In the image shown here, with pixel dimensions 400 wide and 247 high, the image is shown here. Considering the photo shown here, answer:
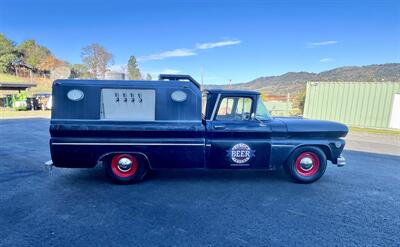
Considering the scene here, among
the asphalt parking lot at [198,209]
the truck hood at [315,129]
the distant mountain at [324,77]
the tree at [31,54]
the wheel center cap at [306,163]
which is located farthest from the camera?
the tree at [31,54]

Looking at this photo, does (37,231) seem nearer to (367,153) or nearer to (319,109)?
(367,153)

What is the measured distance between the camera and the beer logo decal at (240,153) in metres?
4.92

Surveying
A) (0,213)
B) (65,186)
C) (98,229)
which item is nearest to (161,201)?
(98,229)

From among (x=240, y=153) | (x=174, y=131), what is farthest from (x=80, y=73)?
(x=240, y=153)

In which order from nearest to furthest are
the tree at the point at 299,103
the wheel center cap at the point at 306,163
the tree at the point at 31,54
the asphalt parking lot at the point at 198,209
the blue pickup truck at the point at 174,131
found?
the asphalt parking lot at the point at 198,209 < the blue pickup truck at the point at 174,131 < the wheel center cap at the point at 306,163 < the tree at the point at 299,103 < the tree at the point at 31,54

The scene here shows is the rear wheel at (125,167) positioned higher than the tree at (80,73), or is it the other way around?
the tree at (80,73)

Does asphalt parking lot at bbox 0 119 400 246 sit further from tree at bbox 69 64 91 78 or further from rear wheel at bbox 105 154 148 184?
tree at bbox 69 64 91 78

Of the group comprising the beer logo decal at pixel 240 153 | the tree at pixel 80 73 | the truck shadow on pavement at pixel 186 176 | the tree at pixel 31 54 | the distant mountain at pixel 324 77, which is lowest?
the truck shadow on pavement at pixel 186 176

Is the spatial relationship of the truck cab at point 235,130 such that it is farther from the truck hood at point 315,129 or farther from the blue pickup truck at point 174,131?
the truck hood at point 315,129

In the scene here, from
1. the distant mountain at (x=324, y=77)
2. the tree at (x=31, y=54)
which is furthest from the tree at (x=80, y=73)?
the tree at (x=31, y=54)

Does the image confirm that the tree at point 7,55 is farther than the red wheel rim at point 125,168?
Yes

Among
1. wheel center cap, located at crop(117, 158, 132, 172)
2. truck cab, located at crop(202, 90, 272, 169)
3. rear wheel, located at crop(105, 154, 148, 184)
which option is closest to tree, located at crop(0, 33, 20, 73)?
rear wheel, located at crop(105, 154, 148, 184)

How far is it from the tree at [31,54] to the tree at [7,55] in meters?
1.90

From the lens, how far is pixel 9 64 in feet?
216
